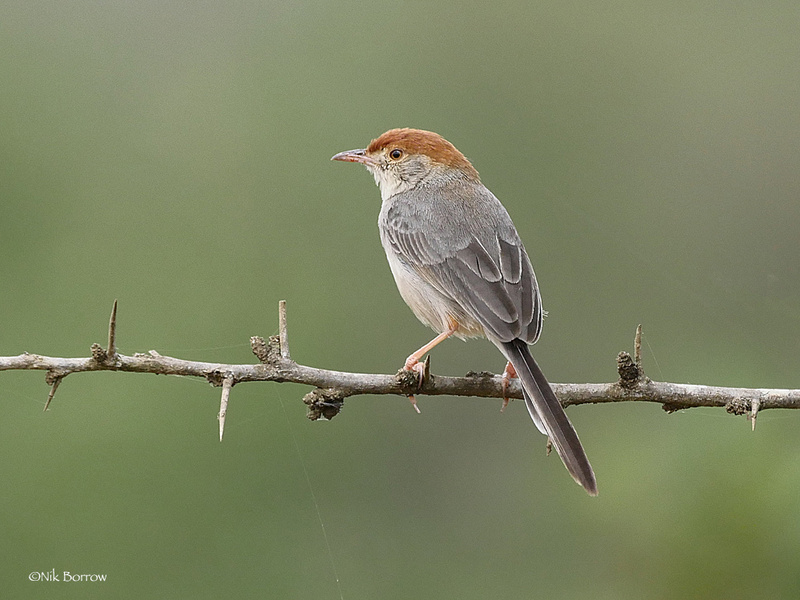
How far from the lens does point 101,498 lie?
21.9 ft

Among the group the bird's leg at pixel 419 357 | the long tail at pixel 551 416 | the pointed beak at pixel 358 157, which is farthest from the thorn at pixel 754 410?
the pointed beak at pixel 358 157

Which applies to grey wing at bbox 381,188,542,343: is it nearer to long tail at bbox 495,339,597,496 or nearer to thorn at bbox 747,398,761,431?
long tail at bbox 495,339,597,496

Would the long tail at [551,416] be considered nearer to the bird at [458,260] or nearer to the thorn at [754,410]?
the bird at [458,260]

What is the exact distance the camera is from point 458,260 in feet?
16.1

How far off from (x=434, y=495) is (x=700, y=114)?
4.50 metres

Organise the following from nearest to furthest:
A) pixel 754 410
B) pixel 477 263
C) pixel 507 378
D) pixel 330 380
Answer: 1. pixel 754 410
2. pixel 330 380
3. pixel 507 378
4. pixel 477 263

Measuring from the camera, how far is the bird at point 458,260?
4.17 metres

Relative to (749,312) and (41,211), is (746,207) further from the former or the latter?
(41,211)

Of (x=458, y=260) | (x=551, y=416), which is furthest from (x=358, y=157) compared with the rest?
(x=551, y=416)

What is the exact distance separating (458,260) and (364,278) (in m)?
3.63

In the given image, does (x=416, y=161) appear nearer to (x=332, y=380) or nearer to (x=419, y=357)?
→ (x=419, y=357)

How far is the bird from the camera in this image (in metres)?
4.17

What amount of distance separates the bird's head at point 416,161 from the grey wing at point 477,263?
1.00 feet

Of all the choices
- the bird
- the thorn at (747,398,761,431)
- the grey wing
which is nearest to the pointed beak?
the bird
